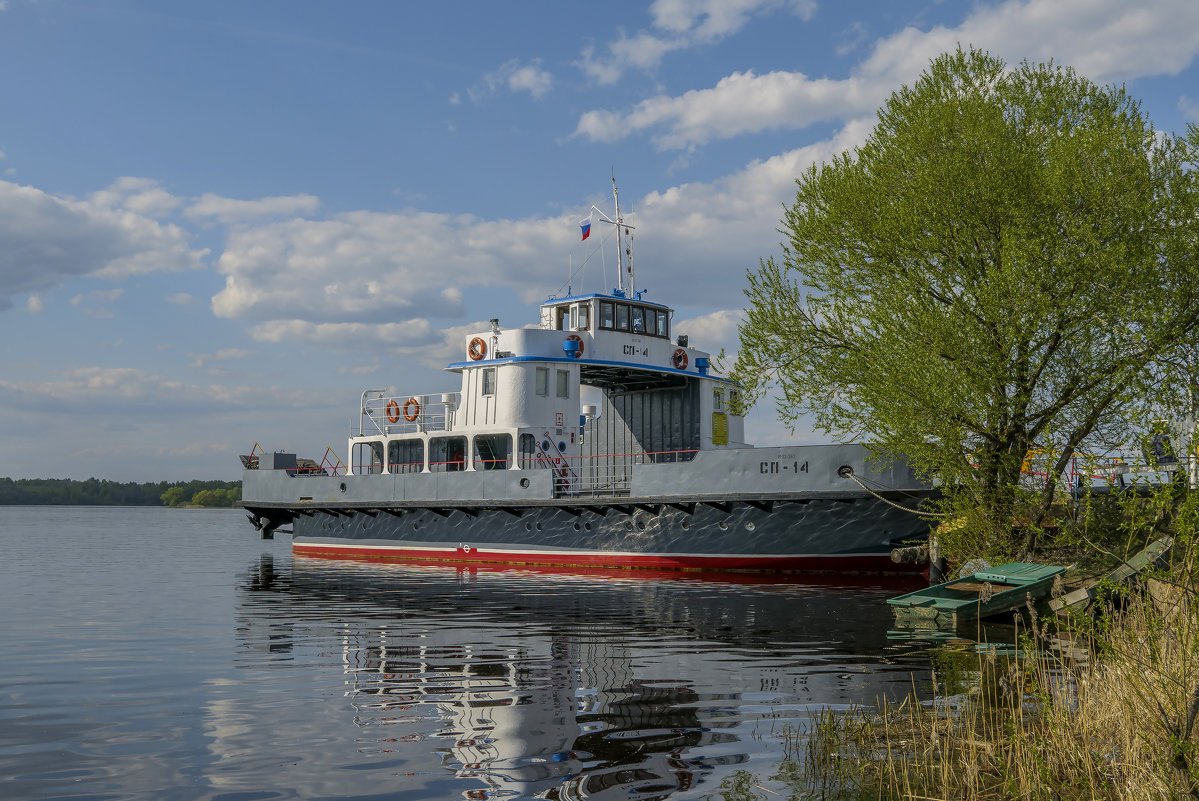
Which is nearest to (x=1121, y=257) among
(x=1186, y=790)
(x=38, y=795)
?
(x=1186, y=790)

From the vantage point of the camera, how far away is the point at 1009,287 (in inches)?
583

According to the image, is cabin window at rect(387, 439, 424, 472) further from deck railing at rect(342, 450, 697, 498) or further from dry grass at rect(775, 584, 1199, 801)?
dry grass at rect(775, 584, 1199, 801)

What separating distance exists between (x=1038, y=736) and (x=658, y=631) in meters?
6.93

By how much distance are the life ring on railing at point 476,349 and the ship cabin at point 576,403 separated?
0.03 metres

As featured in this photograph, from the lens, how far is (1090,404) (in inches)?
605

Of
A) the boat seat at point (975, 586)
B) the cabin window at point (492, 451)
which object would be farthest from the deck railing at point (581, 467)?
the boat seat at point (975, 586)

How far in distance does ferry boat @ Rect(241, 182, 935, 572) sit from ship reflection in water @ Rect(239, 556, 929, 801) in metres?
1.38

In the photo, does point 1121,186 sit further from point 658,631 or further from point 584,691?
point 584,691

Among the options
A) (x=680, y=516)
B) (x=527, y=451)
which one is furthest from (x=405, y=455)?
(x=680, y=516)

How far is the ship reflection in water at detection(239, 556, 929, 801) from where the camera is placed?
6.24 metres

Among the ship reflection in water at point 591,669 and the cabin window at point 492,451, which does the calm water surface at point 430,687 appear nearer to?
the ship reflection in water at point 591,669

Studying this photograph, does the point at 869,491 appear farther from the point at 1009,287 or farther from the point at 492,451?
the point at 492,451

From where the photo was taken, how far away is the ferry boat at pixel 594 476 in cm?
1897

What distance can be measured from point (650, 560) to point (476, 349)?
7.80 m
